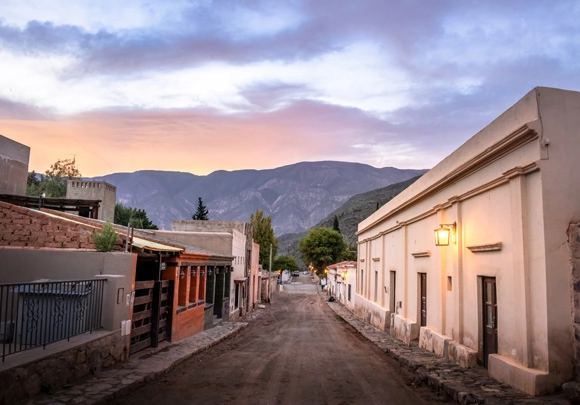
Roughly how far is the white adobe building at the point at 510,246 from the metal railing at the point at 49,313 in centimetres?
770

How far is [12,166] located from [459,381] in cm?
1647

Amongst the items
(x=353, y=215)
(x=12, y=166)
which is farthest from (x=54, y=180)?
(x=353, y=215)

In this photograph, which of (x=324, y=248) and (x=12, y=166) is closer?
(x=12, y=166)

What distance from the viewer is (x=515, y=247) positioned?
9047 millimetres

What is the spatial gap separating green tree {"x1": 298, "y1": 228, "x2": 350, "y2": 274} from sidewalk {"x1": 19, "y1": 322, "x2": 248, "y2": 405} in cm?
6801

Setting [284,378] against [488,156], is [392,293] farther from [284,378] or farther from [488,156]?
[488,156]

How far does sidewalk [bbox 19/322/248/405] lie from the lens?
7.28 m

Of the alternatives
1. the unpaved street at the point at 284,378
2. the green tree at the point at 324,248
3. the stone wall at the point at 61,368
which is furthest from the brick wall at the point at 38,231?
the green tree at the point at 324,248

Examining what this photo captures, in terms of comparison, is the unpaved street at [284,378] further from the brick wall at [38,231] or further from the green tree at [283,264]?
the green tree at [283,264]

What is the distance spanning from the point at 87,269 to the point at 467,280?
332 inches

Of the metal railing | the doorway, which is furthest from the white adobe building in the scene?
the metal railing

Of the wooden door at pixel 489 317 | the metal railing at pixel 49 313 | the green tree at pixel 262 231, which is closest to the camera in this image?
the metal railing at pixel 49 313

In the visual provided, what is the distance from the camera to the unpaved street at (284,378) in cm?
847

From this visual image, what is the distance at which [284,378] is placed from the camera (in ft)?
34.2
